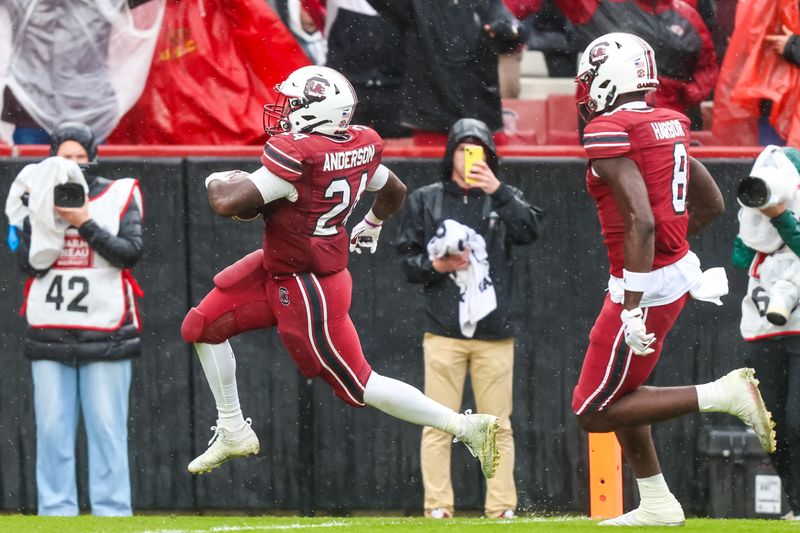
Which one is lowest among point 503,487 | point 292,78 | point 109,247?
point 503,487

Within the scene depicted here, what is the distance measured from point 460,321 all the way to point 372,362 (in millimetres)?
786

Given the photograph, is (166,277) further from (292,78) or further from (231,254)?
(292,78)

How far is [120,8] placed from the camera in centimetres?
930

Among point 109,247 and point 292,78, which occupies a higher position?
point 292,78

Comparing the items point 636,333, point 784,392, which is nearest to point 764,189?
point 784,392

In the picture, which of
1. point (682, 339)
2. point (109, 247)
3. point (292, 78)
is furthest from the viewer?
point (682, 339)

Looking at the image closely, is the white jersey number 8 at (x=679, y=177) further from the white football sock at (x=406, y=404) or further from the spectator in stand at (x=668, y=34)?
the spectator in stand at (x=668, y=34)

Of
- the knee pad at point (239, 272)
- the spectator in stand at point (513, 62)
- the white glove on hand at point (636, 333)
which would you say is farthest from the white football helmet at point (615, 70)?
the spectator in stand at point (513, 62)

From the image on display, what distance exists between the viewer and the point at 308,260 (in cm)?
698

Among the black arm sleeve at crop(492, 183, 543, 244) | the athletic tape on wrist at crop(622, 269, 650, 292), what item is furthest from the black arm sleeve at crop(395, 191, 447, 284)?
the athletic tape on wrist at crop(622, 269, 650, 292)

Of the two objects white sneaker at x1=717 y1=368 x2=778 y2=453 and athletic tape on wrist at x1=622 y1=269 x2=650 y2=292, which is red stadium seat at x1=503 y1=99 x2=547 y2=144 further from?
athletic tape on wrist at x1=622 y1=269 x2=650 y2=292

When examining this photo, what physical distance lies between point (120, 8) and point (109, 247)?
1498mm

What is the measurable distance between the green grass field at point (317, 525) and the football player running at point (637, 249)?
55 centimetres

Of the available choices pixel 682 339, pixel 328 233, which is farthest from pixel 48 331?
pixel 682 339
